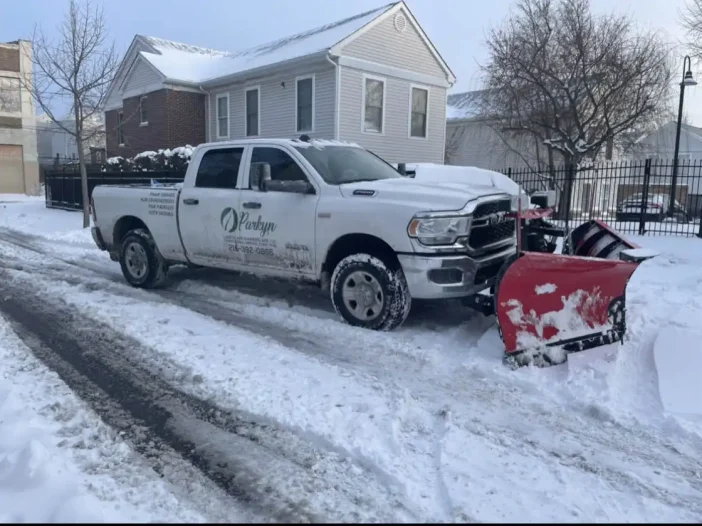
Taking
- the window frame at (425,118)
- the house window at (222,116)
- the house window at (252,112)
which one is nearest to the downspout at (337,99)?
the window frame at (425,118)

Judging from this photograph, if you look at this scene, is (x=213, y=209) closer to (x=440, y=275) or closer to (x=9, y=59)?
(x=440, y=275)

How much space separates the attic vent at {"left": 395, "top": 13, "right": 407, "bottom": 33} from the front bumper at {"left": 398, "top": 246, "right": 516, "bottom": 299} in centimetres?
1756

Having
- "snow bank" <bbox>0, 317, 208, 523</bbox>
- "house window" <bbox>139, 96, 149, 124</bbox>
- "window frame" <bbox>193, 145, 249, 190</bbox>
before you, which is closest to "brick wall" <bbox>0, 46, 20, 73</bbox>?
"house window" <bbox>139, 96, 149, 124</bbox>

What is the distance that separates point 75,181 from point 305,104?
9.37 meters

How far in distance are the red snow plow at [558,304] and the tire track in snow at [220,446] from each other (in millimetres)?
2105

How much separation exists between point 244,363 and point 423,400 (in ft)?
5.27

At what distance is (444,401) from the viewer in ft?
13.4

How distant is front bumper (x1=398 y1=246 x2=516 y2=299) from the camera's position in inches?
206

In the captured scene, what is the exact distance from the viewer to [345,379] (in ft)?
14.6

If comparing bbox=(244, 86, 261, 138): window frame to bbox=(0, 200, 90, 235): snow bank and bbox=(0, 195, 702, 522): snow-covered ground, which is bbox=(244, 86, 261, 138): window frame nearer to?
bbox=(0, 200, 90, 235): snow bank

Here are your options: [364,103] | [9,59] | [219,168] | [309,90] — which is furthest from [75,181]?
[9,59]

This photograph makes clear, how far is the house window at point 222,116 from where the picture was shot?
2266 centimetres

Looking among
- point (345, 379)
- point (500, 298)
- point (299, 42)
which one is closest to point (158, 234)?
point (345, 379)

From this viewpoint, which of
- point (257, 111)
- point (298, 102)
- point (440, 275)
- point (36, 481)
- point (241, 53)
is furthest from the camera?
point (241, 53)
